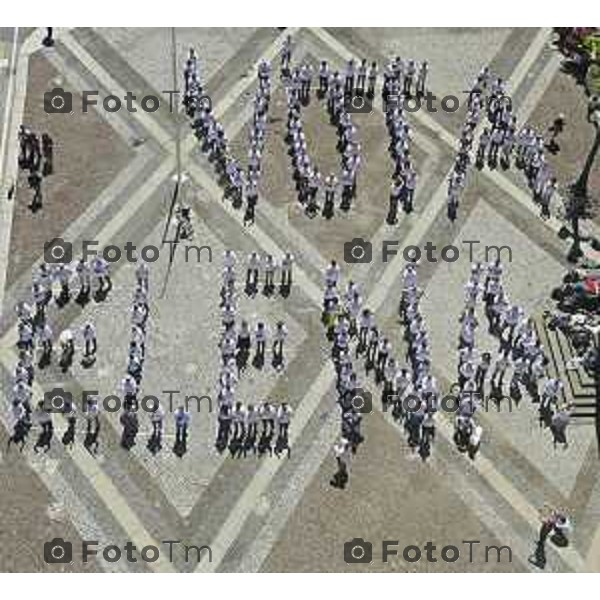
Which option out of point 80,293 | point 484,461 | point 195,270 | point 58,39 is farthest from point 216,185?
point 484,461

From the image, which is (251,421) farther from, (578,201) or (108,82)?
(108,82)

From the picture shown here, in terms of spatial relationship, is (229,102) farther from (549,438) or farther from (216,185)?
(549,438)
